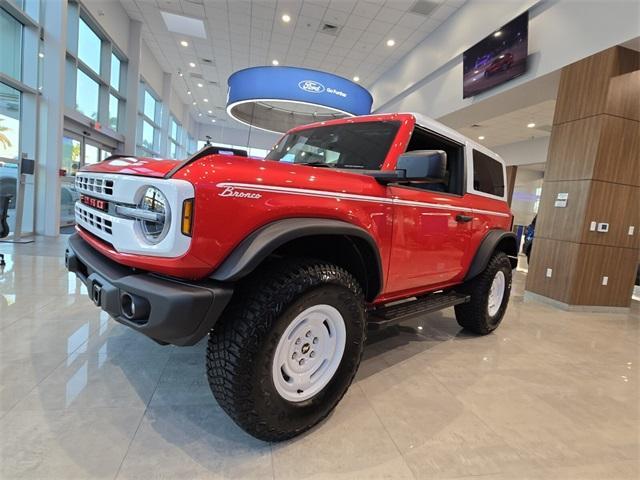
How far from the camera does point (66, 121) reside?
7.48m

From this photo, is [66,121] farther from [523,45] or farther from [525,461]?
[525,461]

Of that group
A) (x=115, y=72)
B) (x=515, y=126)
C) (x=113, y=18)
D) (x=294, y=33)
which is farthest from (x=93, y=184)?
(x=515, y=126)

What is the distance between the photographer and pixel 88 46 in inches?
324

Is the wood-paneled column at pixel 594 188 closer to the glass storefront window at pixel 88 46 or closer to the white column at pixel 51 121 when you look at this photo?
the white column at pixel 51 121

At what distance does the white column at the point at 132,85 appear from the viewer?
32.5ft

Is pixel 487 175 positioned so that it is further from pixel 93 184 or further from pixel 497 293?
pixel 93 184

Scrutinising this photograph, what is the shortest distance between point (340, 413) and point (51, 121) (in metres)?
7.68

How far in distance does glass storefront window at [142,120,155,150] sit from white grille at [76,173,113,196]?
1210cm

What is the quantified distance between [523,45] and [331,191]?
577cm

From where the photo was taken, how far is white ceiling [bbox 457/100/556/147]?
948cm

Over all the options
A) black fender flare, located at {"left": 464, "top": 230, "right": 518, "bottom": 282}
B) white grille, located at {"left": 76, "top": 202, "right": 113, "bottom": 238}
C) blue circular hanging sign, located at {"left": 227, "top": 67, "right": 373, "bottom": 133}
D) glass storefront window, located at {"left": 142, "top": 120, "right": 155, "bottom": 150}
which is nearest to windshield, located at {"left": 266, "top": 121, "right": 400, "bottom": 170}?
white grille, located at {"left": 76, "top": 202, "right": 113, "bottom": 238}

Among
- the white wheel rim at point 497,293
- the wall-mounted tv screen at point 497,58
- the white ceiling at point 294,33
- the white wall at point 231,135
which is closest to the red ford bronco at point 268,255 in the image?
the white wheel rim at point 497,293

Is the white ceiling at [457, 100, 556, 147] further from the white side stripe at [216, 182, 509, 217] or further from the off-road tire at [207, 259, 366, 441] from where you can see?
the off-road tire at [207, 259, 366, 441]

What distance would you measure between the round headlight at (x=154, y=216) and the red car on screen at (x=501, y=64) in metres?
6.40
